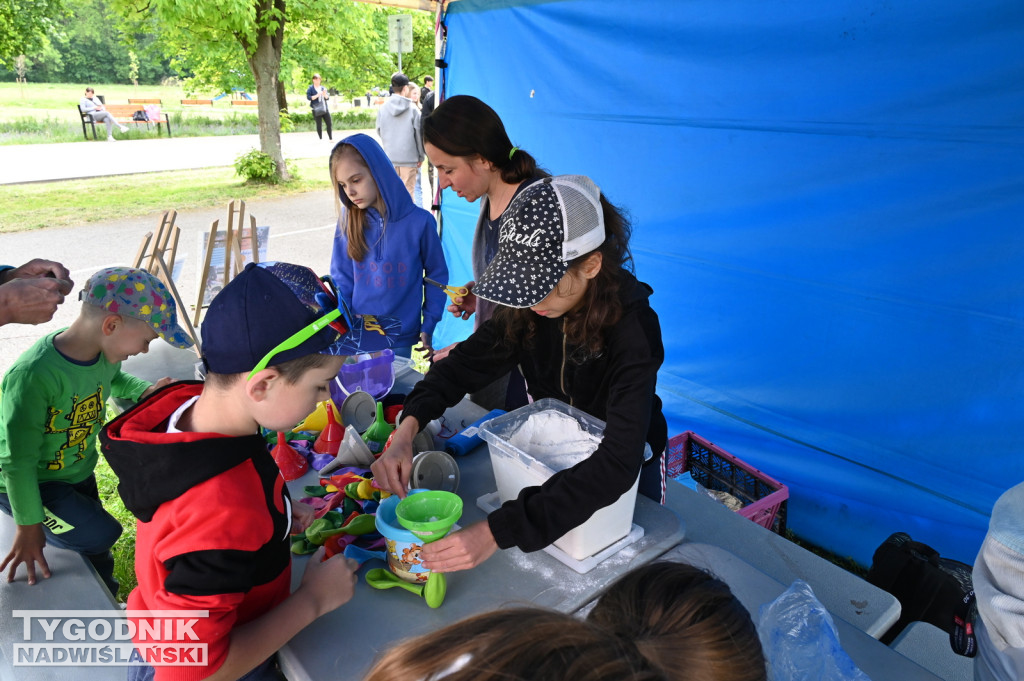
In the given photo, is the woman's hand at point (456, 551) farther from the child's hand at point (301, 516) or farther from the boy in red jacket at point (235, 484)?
the child's hand at point (301, 516)

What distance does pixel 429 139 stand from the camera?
239cm

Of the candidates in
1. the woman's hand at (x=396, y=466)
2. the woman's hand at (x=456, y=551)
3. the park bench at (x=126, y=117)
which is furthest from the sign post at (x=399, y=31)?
the park bench at (x=126, y=117)

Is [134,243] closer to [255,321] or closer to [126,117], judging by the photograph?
[255,321]

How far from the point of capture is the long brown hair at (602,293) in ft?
4.86

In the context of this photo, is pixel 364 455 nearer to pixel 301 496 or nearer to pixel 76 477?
A: pixel 301 496

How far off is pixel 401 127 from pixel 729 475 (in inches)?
282

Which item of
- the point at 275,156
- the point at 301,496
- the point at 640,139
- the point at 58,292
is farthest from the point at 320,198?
the point at 301,496

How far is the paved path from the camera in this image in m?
12.5

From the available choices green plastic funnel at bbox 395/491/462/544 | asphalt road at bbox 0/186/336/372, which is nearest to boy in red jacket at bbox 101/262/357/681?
green plastic funnel at bbox 395/491/462/544

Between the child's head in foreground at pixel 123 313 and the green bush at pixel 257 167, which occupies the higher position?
the child's head in foreground at pixel 123 313

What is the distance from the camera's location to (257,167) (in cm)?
1142

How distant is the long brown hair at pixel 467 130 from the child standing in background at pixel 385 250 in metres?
0.46

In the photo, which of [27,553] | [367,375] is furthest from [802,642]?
[27,553]

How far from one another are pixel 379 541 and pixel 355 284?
5.59 ft
